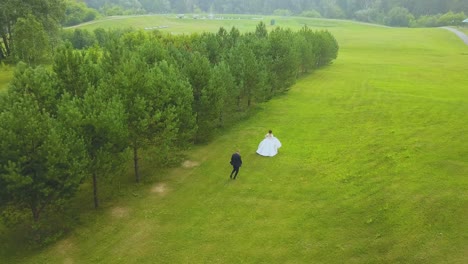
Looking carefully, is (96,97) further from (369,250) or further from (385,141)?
(385,141)

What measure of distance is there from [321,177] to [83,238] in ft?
58.0

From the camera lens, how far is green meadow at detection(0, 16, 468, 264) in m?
22.2

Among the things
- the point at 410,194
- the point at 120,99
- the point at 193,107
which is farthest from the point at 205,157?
the point at 410,194

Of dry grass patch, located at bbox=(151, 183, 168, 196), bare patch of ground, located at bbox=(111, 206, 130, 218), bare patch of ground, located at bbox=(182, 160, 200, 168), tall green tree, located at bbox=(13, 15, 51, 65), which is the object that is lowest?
bare patch of ground, located at bbox=(111, 206, 130, 218)

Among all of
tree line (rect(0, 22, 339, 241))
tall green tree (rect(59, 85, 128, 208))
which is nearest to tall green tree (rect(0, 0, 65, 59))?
tree line (rect(0, 22, 339, 241))

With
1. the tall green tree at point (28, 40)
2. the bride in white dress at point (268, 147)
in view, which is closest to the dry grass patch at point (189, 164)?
the bride in white dress at point (268, 147)

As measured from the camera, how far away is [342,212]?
25.2 metres

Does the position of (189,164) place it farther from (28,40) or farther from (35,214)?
(28,40)

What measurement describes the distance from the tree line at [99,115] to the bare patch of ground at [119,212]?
1.90 metres

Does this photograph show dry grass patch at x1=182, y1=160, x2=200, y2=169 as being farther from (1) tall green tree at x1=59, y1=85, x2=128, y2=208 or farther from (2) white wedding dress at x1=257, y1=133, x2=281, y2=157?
(1) tall green tree at x1=59, y1=85, x2=128, y2=208

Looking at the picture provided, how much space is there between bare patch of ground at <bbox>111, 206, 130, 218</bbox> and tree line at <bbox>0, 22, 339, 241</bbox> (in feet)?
6.24

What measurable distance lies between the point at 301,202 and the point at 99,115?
585 inches

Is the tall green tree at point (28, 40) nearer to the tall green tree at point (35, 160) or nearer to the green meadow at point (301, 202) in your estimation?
the green meadow at point (301, 202)

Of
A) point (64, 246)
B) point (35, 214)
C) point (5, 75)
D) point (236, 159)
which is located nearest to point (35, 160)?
point (35, 214)
